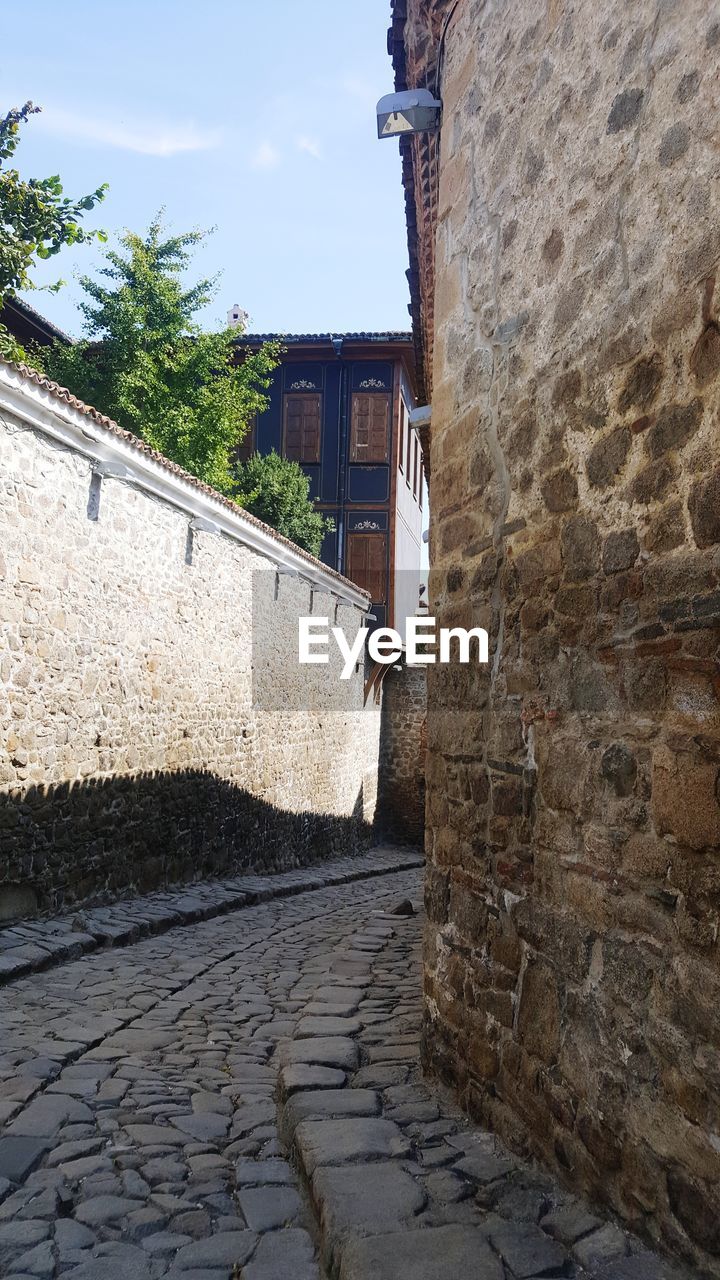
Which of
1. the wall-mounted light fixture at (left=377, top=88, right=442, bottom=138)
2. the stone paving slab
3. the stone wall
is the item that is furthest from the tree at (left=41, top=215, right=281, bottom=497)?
the wall-mounted light fixture at (left=377, top=88, right=442, bottom=138)

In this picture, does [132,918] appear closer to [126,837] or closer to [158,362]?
[126,837]

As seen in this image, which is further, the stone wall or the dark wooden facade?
the dark wooden facade

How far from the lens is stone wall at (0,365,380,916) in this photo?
7004mm

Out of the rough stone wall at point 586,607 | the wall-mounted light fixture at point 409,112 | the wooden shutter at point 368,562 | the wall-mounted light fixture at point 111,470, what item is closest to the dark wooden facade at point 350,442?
the wooden shutter at point 368,562

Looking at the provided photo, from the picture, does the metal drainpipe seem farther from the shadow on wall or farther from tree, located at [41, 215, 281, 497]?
the shadow on wall

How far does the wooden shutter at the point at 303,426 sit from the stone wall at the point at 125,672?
7.64 meters

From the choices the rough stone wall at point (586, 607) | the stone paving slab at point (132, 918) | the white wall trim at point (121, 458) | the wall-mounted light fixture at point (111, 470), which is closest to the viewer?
the rough stone wall at point (586, 607)

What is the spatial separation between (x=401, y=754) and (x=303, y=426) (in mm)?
7227

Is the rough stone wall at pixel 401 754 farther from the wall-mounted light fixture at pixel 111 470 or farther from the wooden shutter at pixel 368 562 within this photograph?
the wall-mounted light fixture at pixel 111 470

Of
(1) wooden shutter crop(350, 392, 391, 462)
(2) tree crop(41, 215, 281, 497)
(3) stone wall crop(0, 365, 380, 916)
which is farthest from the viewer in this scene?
(1) wooden shutter crop(350, 392, 391, 462)

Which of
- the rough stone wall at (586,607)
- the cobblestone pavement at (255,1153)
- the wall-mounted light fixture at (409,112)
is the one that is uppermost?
the wall-mounted light fixture at (409,112)

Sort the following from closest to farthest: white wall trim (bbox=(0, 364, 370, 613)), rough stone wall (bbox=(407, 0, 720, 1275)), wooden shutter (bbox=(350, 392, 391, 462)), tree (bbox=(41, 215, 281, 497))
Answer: rough stone wall (bbox=(407, 0, 720, 1275)) < white wall trim (bbox=(0, 364, 370, 613)) < tree (bbox=(41, 215, 281, 497)) < wooden shutter (bbox=(350, 392, 391, 462))

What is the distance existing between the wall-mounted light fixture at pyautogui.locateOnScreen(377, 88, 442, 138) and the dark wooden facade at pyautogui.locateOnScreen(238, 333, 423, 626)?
15551mm

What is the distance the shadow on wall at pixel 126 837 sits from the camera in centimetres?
708
